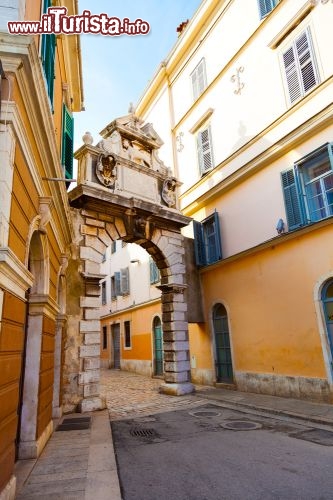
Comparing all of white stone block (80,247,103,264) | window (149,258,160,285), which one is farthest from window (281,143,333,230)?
window (149,258,160,285)

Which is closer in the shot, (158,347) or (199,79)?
(199,79)

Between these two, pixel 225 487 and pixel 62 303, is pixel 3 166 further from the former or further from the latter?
pixel 62 303

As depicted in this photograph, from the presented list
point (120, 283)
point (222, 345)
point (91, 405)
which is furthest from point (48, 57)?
point (120, 283)

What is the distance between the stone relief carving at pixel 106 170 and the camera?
10.4 m

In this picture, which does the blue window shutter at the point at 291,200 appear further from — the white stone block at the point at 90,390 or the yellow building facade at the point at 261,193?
the white stone block at the point at 90,390

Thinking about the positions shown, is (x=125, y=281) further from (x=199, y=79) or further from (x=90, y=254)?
(x=199, y=79)

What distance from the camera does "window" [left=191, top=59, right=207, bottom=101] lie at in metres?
14.1

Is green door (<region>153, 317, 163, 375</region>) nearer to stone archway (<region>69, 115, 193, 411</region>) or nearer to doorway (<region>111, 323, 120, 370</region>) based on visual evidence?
stone archway (<region>69, 115, 193, 411</region>)

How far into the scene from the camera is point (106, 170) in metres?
10.6

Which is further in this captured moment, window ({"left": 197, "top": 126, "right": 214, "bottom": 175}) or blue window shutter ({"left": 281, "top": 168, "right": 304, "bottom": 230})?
window ({"left": 197, "top": 126, "right": 214, "bottom": 175})

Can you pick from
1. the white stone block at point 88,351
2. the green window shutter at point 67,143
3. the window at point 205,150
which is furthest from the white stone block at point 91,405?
the window at point 205,150

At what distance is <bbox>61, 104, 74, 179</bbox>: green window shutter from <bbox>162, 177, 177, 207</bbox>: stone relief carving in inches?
154

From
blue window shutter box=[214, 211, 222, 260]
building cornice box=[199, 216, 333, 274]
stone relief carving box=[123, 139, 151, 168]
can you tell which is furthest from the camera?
blue window shutter box=[214, 211, 222, 260]

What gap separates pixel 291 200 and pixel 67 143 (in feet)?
19.9
